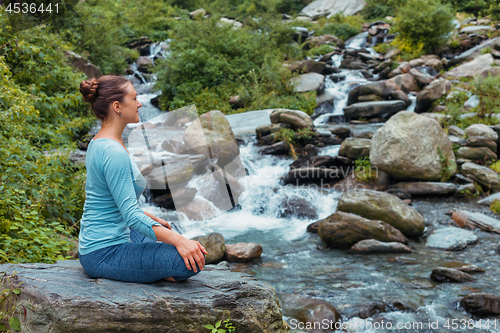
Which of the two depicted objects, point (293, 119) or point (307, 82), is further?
point (307, 82)

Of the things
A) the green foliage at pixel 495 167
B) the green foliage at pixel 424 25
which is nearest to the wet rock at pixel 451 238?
the green foliage at pixel 495 167

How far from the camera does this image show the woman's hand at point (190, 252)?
6.42ft

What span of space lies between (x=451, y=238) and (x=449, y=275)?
1.62 m

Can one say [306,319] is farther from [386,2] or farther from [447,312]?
[386,2]

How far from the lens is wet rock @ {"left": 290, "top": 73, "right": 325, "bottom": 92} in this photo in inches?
653

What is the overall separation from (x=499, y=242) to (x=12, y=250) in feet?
23.4

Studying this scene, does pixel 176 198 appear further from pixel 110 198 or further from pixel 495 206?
pixel 495 206

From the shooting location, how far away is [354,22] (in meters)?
29.2

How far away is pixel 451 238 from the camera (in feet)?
20.4

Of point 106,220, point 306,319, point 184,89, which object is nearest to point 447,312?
point 306,319

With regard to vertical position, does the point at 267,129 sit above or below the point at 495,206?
above

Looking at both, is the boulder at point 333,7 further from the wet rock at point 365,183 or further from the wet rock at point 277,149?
the wet rock at point 365,183

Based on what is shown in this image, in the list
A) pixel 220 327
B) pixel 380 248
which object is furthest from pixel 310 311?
pixel 380 248

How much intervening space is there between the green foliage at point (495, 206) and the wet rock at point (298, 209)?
363cm
